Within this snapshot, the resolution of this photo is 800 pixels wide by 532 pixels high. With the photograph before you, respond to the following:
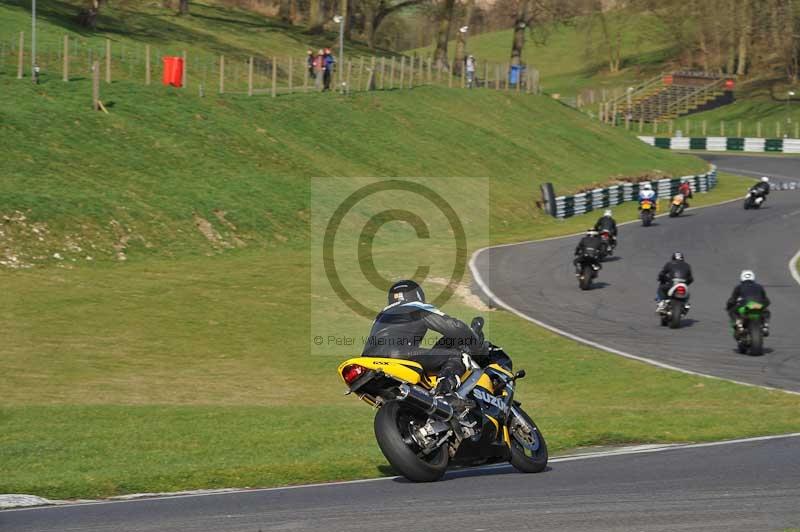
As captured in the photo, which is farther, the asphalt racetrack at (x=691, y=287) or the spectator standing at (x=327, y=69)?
the spectator standing at (x=327, y=69)

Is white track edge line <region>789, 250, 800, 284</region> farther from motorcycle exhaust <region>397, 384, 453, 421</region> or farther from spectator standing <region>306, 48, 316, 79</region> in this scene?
spectator standing <region>306, 48, 316, 79</region>

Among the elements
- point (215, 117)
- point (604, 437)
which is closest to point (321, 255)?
point (215, 117)

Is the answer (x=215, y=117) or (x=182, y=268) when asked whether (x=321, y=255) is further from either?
(x=215, y=117)

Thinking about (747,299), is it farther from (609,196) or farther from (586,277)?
(609,196)

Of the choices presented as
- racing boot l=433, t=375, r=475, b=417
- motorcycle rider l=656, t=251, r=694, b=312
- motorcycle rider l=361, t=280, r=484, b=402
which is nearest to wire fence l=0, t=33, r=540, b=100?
motorcycle rider l=656, t=251, r=694, b=312

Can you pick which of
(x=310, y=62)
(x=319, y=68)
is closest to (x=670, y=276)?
(x=319, y=68)

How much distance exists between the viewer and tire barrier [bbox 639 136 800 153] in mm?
81625

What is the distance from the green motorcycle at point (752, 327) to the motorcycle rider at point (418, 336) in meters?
12.6

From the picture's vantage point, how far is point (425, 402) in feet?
31.4

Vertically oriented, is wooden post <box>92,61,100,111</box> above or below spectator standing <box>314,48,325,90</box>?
below

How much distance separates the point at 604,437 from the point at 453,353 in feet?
12.1

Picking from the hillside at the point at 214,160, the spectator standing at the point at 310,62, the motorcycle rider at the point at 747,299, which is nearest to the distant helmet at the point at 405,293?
the motorcycle rider at the point at 747,299

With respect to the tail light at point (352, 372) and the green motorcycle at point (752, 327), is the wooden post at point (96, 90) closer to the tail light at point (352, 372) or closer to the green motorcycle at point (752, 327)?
the green motorcycle at point (752, 327)

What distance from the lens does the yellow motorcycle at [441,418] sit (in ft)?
31.2
